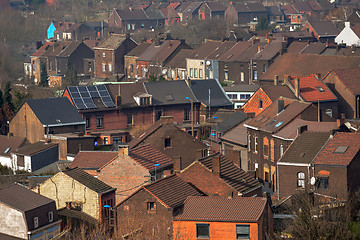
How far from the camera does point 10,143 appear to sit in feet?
228

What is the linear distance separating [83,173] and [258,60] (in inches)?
1919

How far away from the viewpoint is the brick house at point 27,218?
4247 centimetres

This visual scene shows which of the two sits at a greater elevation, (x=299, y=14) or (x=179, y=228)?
(x=299, y=14)

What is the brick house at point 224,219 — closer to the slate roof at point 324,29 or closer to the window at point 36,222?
the window at point 36,222

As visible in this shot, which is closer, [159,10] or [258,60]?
[258,60]

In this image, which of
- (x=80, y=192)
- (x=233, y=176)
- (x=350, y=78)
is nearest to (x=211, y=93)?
(x=350, y=78)

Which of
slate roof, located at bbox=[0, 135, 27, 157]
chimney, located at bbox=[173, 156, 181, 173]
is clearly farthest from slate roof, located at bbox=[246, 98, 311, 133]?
slate roof, located at bbox=[0, 135, 27, 157]

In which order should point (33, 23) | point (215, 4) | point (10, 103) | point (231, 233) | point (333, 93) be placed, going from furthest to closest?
1. point (215, 4)
2. point (33, 23)
3. point (10, 103)
4. point (333, 93)
5. point (231, 233)

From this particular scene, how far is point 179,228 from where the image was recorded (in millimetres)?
40031

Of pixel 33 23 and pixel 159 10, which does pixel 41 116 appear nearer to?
pixel 33 23

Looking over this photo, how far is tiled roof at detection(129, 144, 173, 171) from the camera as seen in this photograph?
48469 millimetres

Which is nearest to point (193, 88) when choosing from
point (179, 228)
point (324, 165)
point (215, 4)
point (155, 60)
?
point (155, 60)

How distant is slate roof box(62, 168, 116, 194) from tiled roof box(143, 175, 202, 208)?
14.6 feet

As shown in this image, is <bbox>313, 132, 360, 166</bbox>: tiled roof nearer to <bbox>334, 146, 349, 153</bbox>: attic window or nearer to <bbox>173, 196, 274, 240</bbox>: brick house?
<bbox>334, 146, 349, 153</bbox>: attic window
